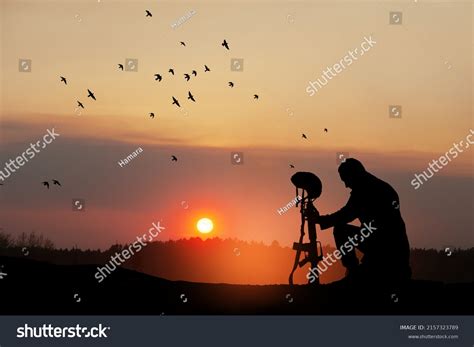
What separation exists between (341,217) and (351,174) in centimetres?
72

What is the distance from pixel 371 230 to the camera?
47.9 ft

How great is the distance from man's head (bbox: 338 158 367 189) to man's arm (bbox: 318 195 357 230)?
28 centimetres

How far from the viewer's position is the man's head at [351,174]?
584 inches

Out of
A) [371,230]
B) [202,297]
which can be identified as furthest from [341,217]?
[202,297]

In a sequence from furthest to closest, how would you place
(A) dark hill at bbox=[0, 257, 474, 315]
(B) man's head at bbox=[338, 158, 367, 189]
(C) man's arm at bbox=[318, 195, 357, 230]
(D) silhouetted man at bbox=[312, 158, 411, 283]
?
(B) man's head at bbox=[338, 158, 367, 189]
(C) man's arm at bbox=[318, 195, 357, 230]
(D) silhouetted man at bbox=[312, 158, 411, 283]
(A) dark hill at bbox=[0, 257, 474, 315]

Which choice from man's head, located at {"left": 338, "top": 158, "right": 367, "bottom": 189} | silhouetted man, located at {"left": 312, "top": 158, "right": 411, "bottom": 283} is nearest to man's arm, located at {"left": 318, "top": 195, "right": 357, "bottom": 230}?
silhouetted man, located at {"left": 312, "top": 158, "right": 411, "bottom": 283}

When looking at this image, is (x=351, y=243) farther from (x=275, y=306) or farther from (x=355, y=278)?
(x=275, y=306)

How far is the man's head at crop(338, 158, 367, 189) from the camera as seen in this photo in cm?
1483

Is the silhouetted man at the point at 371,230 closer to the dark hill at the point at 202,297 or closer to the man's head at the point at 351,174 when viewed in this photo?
the man's head at the point at 351,174

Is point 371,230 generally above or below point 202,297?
above

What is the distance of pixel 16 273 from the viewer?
1568 centimetres

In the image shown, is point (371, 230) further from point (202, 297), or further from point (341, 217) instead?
point (202, 297)

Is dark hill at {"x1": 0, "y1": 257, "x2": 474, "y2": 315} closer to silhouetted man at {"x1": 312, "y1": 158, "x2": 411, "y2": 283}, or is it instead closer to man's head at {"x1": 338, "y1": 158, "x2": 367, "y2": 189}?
silhouetted man at {"x1": 312, "y1": 158, "x2": 411, "y2": 283}

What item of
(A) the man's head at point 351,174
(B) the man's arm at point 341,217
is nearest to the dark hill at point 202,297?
(B) the man's arm at point 341,217
